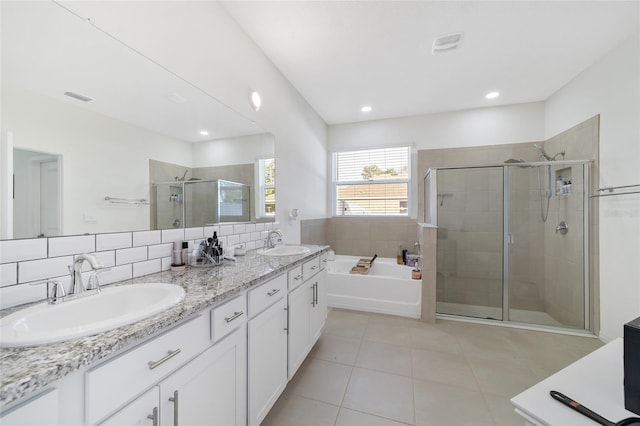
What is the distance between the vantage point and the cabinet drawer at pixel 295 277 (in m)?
1.63

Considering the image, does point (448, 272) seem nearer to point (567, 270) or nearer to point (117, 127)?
point (567, 270)

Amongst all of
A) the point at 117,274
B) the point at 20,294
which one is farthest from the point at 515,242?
the point at 20,294

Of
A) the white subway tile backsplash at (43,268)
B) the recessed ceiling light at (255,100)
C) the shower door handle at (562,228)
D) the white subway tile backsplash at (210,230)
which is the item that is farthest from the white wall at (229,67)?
the shower door handle at (562,228)

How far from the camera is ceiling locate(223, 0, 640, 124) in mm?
1828

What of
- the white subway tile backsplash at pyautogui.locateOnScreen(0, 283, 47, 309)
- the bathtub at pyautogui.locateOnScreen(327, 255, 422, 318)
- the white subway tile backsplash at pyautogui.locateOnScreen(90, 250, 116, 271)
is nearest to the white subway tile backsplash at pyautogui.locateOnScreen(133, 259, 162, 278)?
the white subway tile backsplash at pyautogui.locateOnScreen(90, 250, 116, 271)

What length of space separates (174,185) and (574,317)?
158 inches

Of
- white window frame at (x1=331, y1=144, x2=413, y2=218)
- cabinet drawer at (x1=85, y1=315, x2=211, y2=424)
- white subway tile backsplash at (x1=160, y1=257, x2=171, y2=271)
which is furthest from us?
white window frame at (x1=331, y1=144, x2=413, y2=218)

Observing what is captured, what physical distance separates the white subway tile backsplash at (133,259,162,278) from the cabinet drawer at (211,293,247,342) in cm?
55

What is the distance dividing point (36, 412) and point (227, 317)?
583 millimetres

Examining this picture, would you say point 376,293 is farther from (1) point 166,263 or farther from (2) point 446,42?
(2) point 446,42

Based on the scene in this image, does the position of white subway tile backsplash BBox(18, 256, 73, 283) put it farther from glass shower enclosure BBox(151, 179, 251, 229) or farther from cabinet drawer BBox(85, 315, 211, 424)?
cabinet drawer BBox(85, 315, 211, 424)

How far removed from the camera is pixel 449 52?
91.4 inches

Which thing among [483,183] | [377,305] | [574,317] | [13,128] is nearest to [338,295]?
[377,305]

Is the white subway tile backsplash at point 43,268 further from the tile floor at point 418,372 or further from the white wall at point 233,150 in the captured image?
the tile floor at point 418,372
